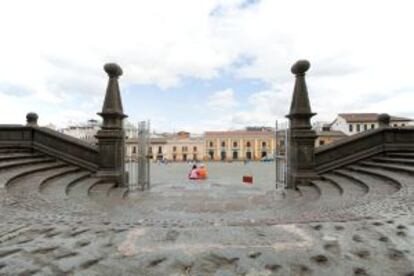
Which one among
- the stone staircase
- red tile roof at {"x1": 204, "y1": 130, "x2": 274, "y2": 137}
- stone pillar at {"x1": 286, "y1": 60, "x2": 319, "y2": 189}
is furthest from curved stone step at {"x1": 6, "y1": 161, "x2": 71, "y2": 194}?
Result: red tile roof at {"x1": 204, "y1": 130, "x2": 274, "y2": 137}

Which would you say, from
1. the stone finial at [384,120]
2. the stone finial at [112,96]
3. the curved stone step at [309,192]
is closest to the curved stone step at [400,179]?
the curved stone step at [309,192]

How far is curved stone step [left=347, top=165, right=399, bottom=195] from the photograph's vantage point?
5796mm

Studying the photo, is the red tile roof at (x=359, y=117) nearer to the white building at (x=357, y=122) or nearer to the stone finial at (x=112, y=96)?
the white building at (x=357, y=122)

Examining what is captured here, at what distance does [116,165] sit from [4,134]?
445cm

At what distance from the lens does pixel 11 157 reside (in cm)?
819

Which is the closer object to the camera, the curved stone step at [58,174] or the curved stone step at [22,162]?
the curved stone step at [58,174]

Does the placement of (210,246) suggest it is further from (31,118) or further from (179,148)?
(179,148)

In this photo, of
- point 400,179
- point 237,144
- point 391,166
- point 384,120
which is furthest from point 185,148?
point 400,179

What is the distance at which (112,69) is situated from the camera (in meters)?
9.70

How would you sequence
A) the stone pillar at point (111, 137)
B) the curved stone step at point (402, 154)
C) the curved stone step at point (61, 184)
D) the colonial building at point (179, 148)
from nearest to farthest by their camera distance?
the curved stone step at point (61, 184) < the curved stone step at point (402, 154) < the stone pillar at point (111, 137) < the colonial building at point (179, 148)

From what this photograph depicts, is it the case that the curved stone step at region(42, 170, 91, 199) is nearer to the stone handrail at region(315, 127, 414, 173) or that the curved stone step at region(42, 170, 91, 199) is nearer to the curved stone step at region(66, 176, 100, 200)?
the curved stone step at region(66, 176, 100, 200)

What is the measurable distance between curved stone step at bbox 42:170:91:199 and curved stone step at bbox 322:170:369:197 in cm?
612

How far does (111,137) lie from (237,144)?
7770 centimetres

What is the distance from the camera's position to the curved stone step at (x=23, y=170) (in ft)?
19.6
